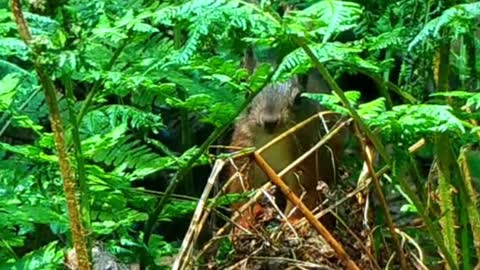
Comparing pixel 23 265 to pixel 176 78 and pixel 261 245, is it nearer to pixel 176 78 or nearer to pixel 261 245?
pixel 261 245

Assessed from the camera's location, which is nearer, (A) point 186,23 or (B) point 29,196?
(A) point 186,23

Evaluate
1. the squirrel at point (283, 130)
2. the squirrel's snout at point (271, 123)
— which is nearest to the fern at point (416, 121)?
the squirrel at point (283, 130)

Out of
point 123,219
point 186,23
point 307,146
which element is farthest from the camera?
point 307,146

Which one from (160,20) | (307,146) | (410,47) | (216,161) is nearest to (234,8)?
(160,20)

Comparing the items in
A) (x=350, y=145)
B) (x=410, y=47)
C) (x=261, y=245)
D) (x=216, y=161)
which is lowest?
(x=350, y=145)

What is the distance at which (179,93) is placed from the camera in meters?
1.53

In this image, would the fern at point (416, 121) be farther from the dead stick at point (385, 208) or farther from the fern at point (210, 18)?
the fern at point (210, 18)

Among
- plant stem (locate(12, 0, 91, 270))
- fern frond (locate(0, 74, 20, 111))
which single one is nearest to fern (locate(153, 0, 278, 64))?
plant stem (locate(12, 0, 91, 270))

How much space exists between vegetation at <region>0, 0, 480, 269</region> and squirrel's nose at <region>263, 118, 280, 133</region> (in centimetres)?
108

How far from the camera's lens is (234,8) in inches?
33.6

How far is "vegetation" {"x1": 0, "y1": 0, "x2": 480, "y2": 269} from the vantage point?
2.83 feet

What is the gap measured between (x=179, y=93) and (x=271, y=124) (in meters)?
1.07

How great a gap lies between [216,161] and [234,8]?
1.33 ft

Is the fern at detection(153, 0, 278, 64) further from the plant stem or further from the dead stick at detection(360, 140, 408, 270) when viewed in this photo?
the dead stick at detection(360, 140, 408, 270)
